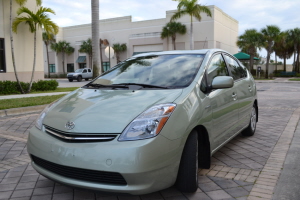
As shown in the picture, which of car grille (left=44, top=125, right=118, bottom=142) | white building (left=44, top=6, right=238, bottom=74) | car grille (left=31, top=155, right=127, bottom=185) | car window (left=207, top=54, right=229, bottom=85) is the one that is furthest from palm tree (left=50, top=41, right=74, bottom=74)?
car grille (left=31, top=155, right=127, bottom=185)

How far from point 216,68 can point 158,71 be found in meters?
0.83

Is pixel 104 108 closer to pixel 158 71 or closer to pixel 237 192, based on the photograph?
pixel 158 71

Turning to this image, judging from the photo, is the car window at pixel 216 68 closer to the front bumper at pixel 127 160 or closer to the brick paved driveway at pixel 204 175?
the brick paved driveway at pixel 204 175

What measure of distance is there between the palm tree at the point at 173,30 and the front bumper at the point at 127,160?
39.0 meters

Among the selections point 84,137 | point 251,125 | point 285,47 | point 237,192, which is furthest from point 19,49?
point 285,47

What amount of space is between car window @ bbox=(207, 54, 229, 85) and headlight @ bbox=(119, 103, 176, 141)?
1.06 meters

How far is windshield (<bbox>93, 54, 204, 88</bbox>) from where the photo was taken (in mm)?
3445

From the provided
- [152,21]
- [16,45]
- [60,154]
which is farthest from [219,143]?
[152,21]

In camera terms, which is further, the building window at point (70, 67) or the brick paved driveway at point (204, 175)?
the building window at point (70, 67)

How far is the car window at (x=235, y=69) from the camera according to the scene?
454 centimetres

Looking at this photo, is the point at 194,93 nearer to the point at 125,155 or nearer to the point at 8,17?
the point at 125,155

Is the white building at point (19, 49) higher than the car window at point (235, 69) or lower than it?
higher

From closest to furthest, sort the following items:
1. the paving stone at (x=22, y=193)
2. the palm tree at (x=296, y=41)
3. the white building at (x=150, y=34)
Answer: the paving stone at (x=22, y=193), the white building at (x=150, y=34), the palm tree at (x=296, y=41)

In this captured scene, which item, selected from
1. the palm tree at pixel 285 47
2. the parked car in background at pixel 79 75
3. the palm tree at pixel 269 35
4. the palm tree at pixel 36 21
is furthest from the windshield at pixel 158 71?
the palm tree at pixel 285 47
